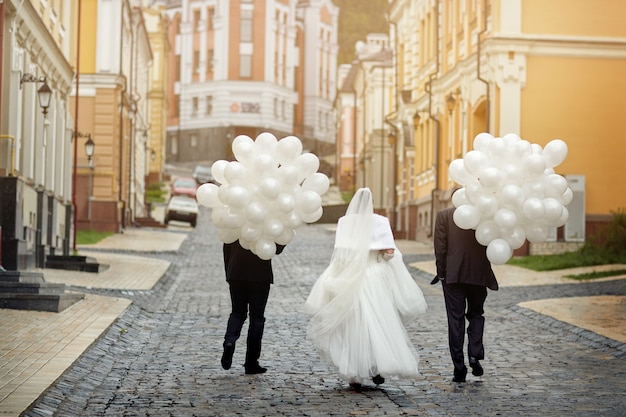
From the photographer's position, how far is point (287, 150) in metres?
10.8

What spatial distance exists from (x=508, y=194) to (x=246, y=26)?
8710 cm

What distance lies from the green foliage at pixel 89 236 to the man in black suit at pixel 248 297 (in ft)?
79.6

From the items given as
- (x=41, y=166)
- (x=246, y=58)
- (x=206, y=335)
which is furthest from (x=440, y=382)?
(x=246, y=58)

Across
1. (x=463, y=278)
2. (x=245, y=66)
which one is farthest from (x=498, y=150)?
(x=245, y=66)

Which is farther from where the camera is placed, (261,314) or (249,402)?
(261,314)

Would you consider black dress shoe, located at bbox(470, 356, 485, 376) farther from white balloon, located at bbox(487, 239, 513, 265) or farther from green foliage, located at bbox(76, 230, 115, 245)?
green foliage, located at bbox(76, 230, 115, 245)

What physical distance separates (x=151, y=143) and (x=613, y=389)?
7023cm

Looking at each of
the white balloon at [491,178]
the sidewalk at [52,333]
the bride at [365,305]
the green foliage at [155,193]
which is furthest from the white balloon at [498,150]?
the green foliage at [155,193]

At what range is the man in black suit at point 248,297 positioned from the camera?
35.3 ft

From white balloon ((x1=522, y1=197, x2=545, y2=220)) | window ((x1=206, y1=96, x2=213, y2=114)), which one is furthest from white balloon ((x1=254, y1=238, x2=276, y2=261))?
window ((x1=206, y1=96, x2=213, y2=114))

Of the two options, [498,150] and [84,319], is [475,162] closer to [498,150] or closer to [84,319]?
[498,150]

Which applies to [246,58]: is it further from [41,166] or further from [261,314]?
[261,314]

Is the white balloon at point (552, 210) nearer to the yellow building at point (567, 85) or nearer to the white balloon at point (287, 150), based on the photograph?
the white balloon at point (287, 150)

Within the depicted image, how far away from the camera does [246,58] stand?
95938 mm
